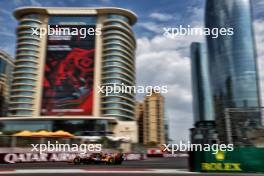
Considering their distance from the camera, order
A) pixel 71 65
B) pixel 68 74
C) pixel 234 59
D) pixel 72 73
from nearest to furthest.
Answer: pixel 68 74, pixel 72 73, pixel 71 65, pixel 234 59

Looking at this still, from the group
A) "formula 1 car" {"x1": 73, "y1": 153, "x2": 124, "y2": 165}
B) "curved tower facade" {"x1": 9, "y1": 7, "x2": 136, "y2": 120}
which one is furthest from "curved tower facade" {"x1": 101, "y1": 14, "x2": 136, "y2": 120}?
"formula 1 car" {"x1": 73, "y1": 153, "x2": 124, "y2": 165}

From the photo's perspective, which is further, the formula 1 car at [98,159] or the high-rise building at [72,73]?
the high-rise building at [72,73]

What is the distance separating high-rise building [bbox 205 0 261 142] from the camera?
5965 inches

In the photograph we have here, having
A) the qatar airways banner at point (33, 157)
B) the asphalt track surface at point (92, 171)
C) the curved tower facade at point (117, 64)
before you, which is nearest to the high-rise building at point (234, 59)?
the curved tower facade at point (117, 64)

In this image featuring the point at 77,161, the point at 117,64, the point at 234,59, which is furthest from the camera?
the point at 234,59

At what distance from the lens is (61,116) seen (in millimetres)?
100750

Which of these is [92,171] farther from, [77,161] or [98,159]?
[77,161]

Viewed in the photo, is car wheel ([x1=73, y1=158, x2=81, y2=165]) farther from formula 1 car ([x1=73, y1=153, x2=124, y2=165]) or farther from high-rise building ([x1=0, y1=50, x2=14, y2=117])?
high-rise building ([x1=0, y1=50, x2=14, y2=117])

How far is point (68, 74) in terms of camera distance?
351 ft

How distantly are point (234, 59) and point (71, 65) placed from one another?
8409cm

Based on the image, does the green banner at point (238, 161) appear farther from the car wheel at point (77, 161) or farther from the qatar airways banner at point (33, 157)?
the qatar airways banner at point (33, 157)

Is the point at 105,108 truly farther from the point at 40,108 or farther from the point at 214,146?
the point at 214,146

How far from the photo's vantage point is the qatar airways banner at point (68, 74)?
103312 millimetres

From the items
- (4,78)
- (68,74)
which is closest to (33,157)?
(68,74)
